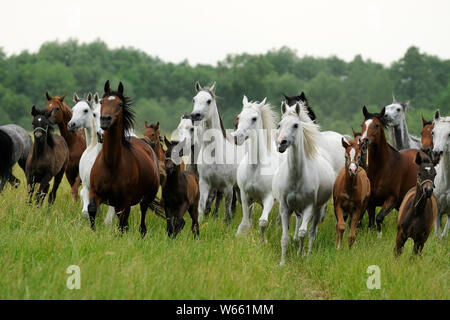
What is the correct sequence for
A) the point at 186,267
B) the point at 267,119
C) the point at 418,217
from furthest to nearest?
the point at 267,119 < the point at 418,217 < the point at 186,267

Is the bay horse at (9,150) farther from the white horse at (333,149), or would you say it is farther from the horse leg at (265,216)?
the white horse at (333,149)

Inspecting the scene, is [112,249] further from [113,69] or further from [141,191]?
[113,69]

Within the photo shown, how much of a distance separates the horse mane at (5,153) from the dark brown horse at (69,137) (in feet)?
3.40

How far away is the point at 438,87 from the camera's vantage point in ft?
181

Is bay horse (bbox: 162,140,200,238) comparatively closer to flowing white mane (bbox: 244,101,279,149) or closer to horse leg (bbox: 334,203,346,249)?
flowing white mane (bbox: 244,101,279,149)

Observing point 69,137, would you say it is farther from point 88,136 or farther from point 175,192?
point 175,192

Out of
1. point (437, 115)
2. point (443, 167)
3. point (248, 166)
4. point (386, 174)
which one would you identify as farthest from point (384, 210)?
point (248, 166)

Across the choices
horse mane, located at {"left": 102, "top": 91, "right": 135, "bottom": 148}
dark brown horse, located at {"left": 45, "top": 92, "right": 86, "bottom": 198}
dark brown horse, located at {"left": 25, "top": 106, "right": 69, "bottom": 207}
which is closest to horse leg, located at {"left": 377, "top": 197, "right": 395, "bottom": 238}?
horse mane, located at {"left": 102, "top": 91, "right": 135, "bottom": 148}

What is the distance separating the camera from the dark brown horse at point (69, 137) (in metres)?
9.64

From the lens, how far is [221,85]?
54.5m

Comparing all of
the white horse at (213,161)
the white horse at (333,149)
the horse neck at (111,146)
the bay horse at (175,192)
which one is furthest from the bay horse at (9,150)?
the white horse at (333,149)

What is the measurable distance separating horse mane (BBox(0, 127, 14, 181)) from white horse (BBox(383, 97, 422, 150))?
7585 millimetres

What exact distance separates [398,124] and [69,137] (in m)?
6.79
